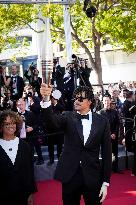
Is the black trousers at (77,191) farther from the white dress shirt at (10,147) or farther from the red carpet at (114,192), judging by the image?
the red carpet at (114,192)

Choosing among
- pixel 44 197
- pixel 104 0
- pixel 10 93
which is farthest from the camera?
pixel 104 0

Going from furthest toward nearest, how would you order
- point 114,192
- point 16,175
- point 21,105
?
point 21,105 < point 114,192 < point 16,175

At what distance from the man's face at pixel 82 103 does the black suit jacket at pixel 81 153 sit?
0.10 metres

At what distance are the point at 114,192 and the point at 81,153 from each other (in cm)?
339

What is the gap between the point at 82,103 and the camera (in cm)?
397

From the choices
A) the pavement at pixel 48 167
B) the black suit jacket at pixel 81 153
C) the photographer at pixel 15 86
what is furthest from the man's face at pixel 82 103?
the photographer at pixel 15 86

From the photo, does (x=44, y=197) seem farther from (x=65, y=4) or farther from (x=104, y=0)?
(x=104, y=0)

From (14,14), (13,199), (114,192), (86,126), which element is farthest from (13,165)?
(14,14)

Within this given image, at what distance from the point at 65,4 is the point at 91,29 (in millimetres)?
12072

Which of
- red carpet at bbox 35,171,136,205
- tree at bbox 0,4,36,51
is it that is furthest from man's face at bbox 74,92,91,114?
tree at bbox 0,4,36,51

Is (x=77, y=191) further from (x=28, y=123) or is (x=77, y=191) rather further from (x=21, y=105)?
(x=28, y=123)

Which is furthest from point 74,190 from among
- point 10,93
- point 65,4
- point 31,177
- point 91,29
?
point 91,29

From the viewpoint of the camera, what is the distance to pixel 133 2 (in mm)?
20953

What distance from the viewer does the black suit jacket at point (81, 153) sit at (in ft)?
12.8
